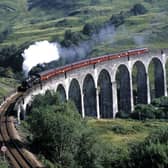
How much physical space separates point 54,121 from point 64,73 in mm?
29101

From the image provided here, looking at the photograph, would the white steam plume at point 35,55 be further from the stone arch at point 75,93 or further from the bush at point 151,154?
the bush at point 151,154

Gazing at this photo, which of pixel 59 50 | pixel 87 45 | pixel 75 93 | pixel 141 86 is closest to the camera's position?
pixel 75 93

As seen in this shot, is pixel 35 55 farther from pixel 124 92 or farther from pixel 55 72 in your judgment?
pixel 55 72

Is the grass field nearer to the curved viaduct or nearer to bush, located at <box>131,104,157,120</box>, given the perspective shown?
bush, located at <box>131,104,157,120</box>

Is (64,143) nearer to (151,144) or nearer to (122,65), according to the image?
(151,144)

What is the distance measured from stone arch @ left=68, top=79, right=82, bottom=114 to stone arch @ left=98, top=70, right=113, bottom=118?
737 centimetres

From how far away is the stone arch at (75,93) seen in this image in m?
77.5

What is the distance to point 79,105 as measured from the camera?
256 feet

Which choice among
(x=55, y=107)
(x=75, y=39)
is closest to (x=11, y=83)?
(x=75, y=39)

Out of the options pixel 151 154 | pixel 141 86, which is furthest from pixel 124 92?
pixel 151 154

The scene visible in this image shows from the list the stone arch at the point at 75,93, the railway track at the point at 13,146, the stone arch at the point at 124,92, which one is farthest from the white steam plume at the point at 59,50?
the railway track at the point at 13,146

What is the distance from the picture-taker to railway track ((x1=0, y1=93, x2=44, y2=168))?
42.3 metres

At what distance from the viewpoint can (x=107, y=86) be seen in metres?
84.2

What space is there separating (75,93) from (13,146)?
105ft
